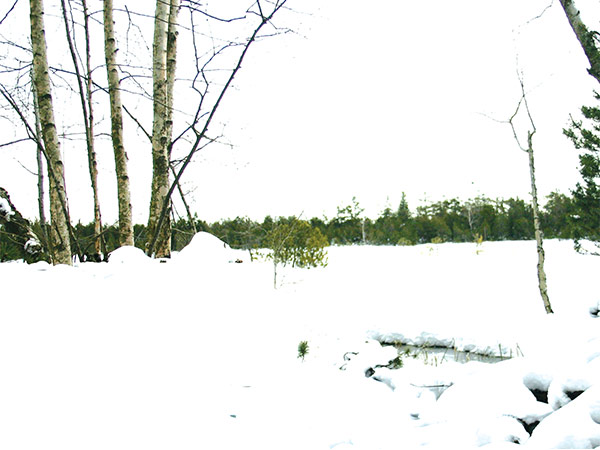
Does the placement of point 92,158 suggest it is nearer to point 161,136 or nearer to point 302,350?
point 161,136

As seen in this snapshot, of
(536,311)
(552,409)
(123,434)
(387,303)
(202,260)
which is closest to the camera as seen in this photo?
(123,434)

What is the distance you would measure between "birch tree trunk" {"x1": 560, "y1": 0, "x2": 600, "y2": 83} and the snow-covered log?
18.3 ft

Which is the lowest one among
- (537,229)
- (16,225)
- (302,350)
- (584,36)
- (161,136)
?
(302,350)

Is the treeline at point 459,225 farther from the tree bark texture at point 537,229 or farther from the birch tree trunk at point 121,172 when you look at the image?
the birch tree trunk at point 121,172

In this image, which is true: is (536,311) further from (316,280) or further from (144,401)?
(144,401)

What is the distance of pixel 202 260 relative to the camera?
2311 millimetres

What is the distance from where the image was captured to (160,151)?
3240 mm

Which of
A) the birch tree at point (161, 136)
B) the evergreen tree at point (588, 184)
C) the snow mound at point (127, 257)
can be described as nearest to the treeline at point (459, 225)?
the evergreen tree at point (588, 184)

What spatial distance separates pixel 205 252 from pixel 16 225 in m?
2.19

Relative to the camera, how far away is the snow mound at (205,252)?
2313 mm

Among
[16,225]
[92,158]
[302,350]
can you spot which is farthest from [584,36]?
[16,225]

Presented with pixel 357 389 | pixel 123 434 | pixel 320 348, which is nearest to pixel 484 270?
pixel 320 348

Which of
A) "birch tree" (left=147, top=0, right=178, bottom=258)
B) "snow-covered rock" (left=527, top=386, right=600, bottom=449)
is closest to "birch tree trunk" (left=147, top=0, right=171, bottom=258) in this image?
"birch tree" (left=147, top=0, right=178, bottom=258)

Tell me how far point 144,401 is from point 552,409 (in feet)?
4.56
